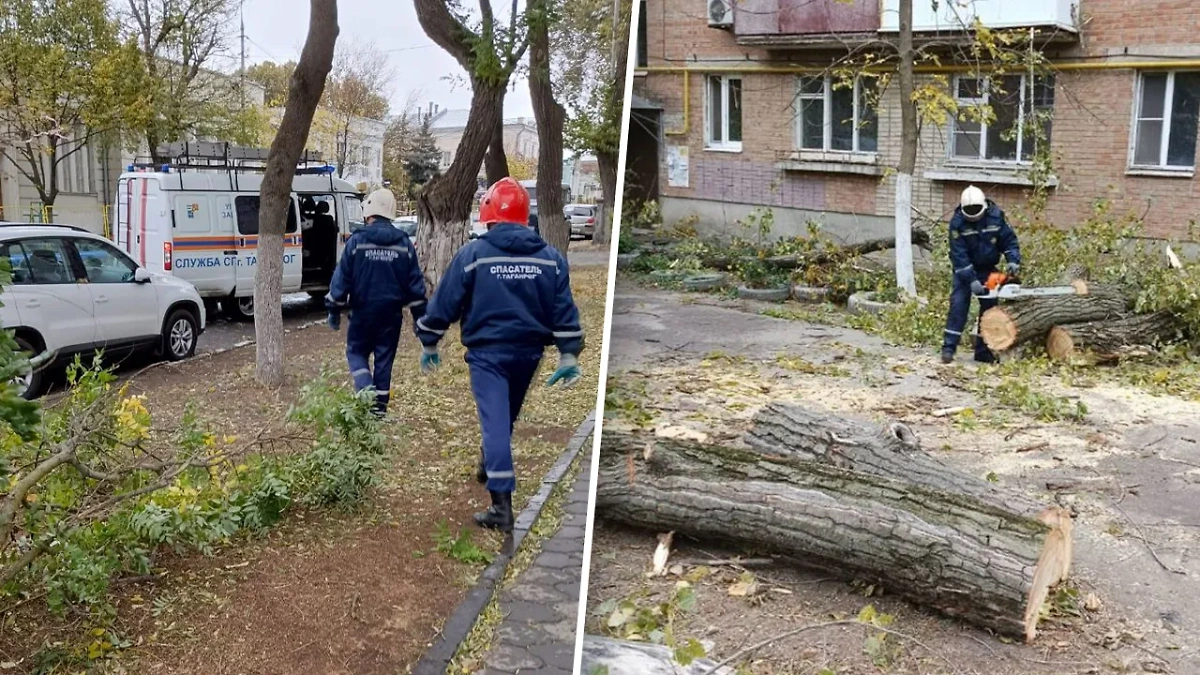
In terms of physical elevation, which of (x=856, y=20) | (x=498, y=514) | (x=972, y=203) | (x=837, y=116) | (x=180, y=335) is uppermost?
(x=856, y=20)

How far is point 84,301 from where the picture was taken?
5.69ft

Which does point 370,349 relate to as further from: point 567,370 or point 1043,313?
point 1043,313

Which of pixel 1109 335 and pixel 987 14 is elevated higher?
pixel 987 14

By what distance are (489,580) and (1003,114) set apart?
124 centimetres

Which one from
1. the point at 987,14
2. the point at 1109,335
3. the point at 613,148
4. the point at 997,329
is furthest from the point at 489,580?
the point at 987,14

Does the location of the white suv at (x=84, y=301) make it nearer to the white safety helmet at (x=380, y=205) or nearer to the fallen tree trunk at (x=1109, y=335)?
the white safety helmet at (x=380, y=205)

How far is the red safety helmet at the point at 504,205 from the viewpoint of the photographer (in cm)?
160

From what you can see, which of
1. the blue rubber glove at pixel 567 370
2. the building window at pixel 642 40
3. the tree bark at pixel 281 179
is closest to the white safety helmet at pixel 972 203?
the building window at pixel 642 40

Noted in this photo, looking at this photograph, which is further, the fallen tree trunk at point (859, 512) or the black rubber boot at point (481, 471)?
the black rubber boot at point (481, 471)

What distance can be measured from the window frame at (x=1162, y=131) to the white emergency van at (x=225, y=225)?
1.21m

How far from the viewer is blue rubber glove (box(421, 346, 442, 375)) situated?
173cm

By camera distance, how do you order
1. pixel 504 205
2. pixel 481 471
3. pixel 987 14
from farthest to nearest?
1. pixel 481 471
2. pixel 504 205
3. pixel 987 14

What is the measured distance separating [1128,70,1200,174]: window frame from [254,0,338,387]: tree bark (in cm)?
120

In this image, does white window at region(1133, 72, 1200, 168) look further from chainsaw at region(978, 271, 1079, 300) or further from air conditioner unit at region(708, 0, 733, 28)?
air conditioner unit at region(708, 0, 733, 28)
